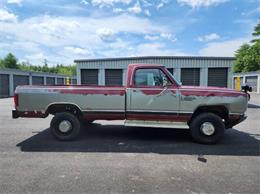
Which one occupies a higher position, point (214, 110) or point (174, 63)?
point (174, 63)

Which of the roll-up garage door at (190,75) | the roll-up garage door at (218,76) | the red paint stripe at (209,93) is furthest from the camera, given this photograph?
the roll-up garage door at (190,75)

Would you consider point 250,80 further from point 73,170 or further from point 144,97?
point 73,170

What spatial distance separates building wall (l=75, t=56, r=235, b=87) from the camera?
14.4 meters

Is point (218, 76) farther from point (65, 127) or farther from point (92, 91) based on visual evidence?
point (65, 127)

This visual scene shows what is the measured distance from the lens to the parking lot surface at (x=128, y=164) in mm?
3256

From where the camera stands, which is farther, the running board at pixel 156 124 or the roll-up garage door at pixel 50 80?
the roll-up garage door at pixel 50 80

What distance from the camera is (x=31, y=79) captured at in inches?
1158

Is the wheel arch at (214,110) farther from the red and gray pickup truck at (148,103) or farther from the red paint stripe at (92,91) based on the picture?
the red paint stripe at (92,91)

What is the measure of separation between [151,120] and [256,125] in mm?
4990

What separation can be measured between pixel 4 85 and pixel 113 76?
16818mm

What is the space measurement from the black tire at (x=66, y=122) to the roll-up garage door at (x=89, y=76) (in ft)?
34.2

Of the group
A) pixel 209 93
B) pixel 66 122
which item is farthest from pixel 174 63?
pixel 66 122

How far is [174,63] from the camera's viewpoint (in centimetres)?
1493

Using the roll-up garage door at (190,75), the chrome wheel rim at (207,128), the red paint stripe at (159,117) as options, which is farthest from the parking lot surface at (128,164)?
the roll-up garage door at (190,75)
